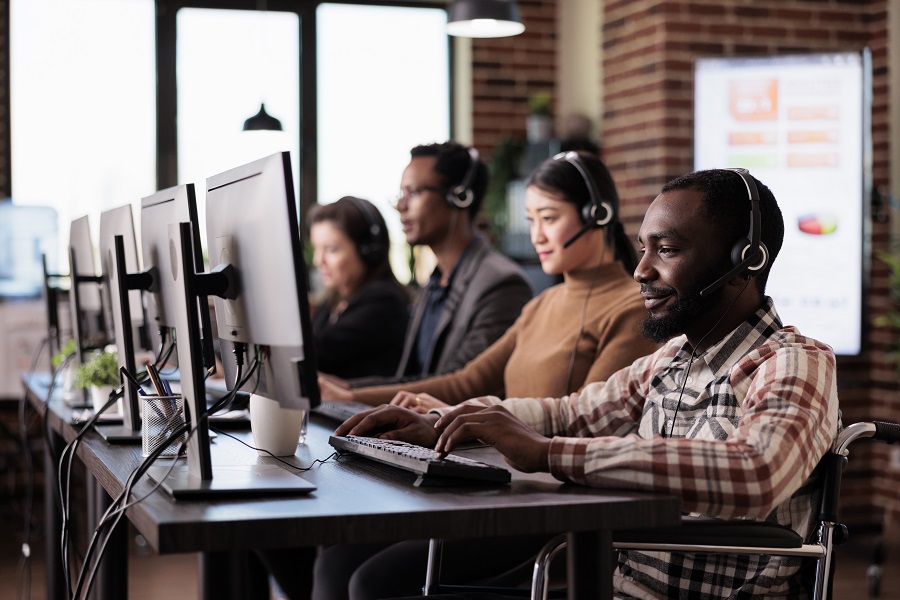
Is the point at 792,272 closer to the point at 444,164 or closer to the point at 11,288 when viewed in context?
the point at 444,164

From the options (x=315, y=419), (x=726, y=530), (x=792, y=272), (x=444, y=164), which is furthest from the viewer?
(x=792, y=272)

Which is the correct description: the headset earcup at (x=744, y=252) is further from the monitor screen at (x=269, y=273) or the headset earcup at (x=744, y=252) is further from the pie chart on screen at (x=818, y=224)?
the pie chart on screen at (x=818, y=224)

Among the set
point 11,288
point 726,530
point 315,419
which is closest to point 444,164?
point 315,419

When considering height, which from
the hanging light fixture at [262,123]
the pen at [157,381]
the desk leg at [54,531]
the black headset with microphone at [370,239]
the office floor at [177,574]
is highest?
the hanging light fixture at [262,123]

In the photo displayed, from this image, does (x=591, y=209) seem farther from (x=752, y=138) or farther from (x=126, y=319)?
(x=752, y=138)

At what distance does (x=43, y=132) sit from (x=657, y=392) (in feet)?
14.0

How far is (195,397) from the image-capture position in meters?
1.41

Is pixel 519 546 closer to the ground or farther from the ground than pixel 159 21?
closer to the ground

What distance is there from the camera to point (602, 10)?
4.95 metres

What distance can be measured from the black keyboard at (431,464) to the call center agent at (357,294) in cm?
175

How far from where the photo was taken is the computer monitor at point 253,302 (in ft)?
4.30

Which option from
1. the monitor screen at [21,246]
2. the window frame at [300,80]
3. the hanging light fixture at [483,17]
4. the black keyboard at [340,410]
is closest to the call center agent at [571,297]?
the black keyboard at [340,410]

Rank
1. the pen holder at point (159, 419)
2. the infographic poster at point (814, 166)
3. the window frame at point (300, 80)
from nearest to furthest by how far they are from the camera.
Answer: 1. the pen holder at point (159, 419)
2. the infographic poster at point (814, 166)
3. the window frame at point (300, 80)

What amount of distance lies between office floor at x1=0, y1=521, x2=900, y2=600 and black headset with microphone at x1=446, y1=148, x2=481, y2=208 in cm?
160
